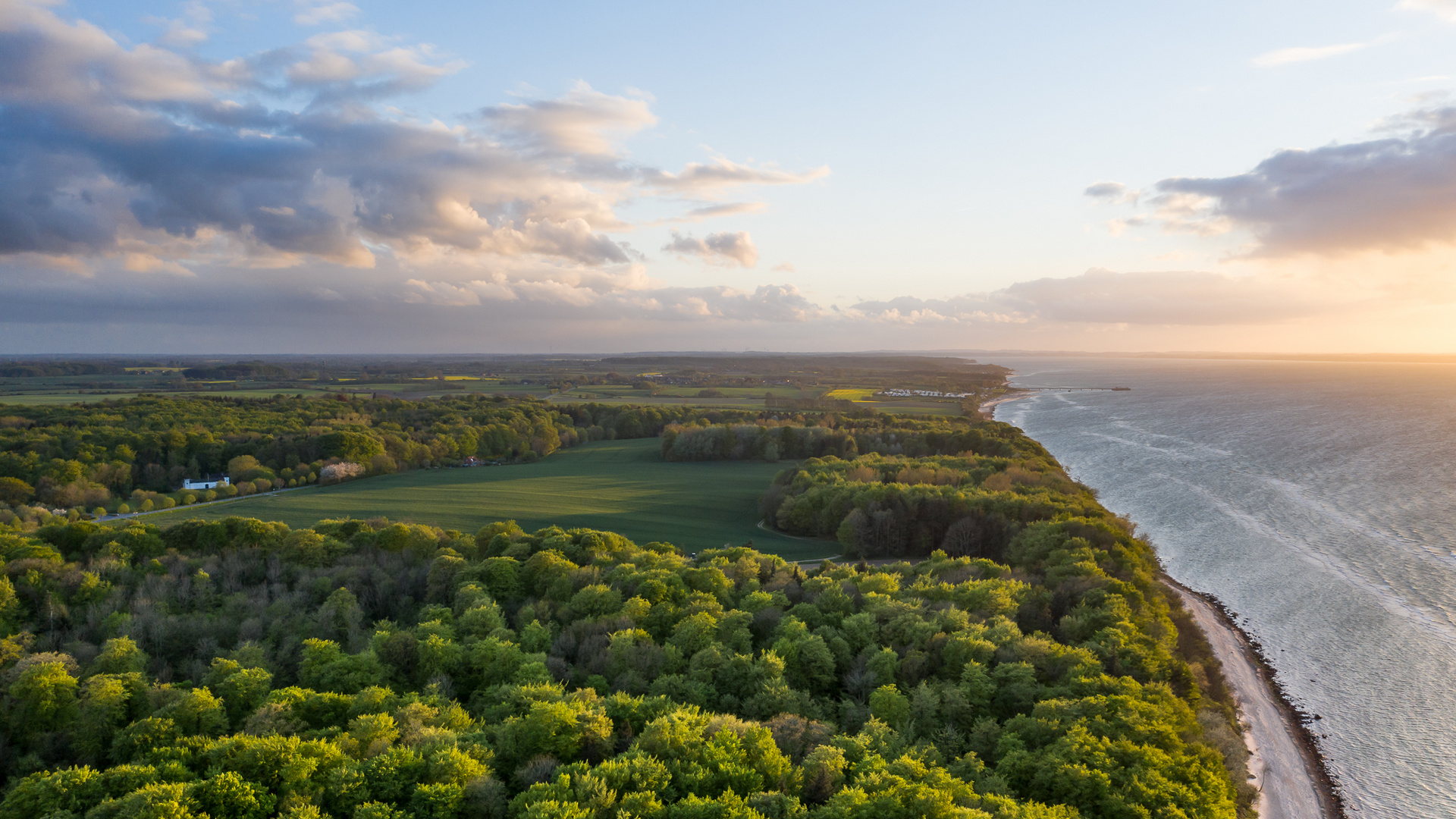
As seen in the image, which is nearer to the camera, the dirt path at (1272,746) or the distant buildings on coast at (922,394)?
the dirt path at (1272,746)

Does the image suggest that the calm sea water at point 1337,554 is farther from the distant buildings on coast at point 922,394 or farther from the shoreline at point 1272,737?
the distant buildings on coast at point 922,394

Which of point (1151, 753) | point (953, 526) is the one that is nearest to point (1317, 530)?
point (953, 526)

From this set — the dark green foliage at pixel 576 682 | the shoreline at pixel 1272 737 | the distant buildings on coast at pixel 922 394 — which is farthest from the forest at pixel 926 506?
the distant buildings on coast at pixel 922 394

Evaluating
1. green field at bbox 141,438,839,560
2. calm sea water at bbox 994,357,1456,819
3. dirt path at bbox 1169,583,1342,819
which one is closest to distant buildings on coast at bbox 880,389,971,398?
calm sea water at bbox 994,357,1456,819

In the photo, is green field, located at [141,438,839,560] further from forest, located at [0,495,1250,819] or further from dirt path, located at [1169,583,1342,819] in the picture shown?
dirt path, located at [1169,583,1342,819]

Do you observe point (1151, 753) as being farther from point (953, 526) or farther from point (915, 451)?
point (915, 451)
